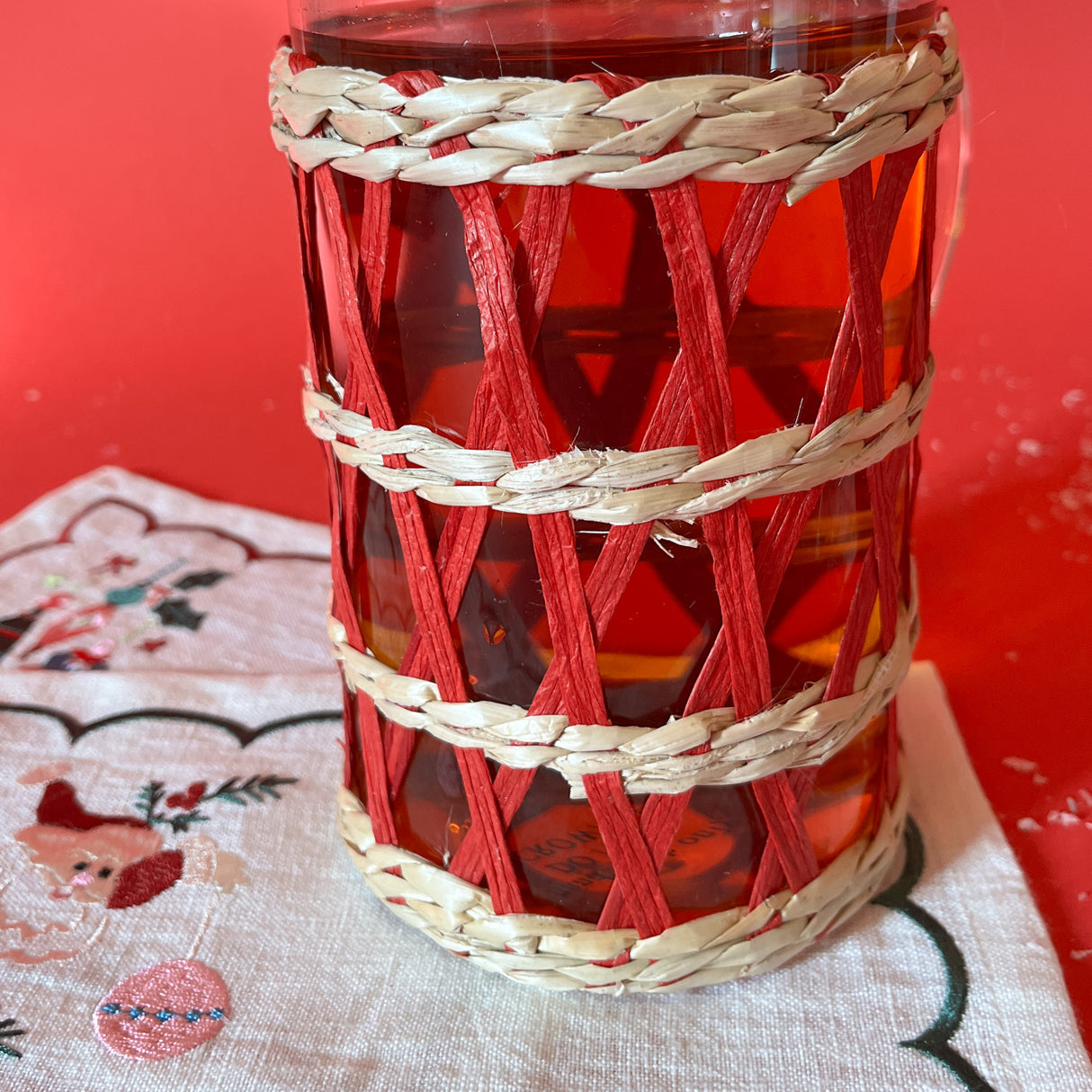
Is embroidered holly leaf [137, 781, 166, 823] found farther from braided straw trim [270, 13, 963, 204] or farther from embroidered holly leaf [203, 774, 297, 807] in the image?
braided straw trim [270, 13, 963, 204]

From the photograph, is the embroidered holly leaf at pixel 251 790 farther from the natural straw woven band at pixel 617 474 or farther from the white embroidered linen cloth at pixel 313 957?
the natural straw woven band at pixel 617 474

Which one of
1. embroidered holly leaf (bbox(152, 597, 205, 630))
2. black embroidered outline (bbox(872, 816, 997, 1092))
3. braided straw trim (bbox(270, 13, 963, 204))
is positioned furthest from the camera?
embroidered holly leaf (bbox(152, 597, 205, 630))

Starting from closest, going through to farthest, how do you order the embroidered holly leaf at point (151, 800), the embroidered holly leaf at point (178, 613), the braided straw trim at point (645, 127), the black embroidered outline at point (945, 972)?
the braided straw trim at point (645, 127) < the black embroidered outline at point (945, 972) < the embroidered holly leaf at point (151, 800) < the embroidered holly leaf at point (178, 613)

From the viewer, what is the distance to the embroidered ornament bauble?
1.53 feet

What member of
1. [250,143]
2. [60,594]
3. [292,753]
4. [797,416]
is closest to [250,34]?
[250,143]

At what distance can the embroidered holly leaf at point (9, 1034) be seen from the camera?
0.46 m

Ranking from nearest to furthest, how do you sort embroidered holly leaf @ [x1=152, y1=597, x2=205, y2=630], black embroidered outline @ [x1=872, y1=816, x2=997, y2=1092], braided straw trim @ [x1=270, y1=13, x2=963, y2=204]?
braided straw trim @ [x1=270, y1=13, x2=963, y2=204]
black embroidered outline @ [x1=872, y1=816, x2=997, y2=1092]
embroidered holly leaf @ [x1=152, y1=597, x2=205, y2=630]

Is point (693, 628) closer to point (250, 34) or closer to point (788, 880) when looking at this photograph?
point (788, 880)

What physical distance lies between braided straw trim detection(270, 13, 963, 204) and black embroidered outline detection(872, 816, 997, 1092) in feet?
1.07

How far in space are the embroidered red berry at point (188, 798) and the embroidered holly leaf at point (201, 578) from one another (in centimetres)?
24

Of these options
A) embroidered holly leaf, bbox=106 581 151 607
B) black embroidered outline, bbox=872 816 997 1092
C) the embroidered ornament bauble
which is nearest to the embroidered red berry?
the embroidered ornament bauble

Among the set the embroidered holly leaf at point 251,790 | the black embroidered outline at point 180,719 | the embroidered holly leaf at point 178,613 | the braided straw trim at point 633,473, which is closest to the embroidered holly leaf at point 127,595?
the embroidered holly leaf at point 178,613

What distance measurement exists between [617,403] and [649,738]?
12cm

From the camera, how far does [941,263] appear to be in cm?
56
